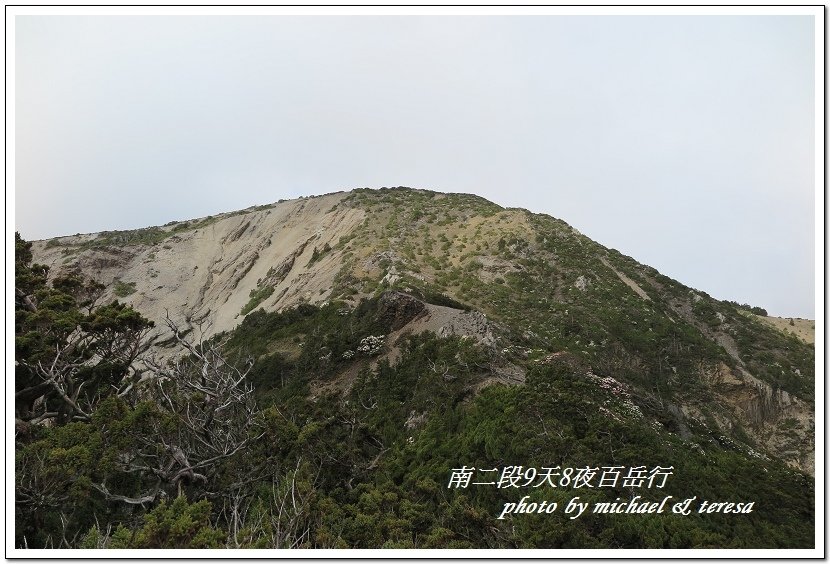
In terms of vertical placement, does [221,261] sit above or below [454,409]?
above

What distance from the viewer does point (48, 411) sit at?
1349cm

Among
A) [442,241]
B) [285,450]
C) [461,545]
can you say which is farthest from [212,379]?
[442,241]

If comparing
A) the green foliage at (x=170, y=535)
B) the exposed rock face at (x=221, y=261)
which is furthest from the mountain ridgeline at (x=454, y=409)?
the exposed rock face at (x=221, y=261)

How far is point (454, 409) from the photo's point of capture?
15281mm

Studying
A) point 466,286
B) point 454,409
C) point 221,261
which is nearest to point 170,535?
point 454,409

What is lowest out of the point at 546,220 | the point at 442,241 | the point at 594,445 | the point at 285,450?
the point at 285,450

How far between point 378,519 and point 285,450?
359 centimetres

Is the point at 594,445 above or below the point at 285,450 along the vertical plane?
above

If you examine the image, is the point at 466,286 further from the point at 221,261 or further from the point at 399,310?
the point at 221,261

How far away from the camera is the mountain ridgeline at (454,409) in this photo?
9492 millimetres

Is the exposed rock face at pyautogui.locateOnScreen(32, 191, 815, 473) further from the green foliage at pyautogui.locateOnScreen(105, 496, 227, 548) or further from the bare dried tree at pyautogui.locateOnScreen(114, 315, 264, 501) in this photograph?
the green foliage at pyautogui.locateOnScreen(105, 496, 227, 548)

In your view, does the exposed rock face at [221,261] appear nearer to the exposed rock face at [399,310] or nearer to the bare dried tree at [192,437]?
the exposed rock face at [399,310]

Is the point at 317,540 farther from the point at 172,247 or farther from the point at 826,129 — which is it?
the point at 172,247

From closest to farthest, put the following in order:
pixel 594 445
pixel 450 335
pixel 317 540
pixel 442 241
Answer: pixel 317 540, pixel 594 445, pixel 450 335, pixel 442 241
